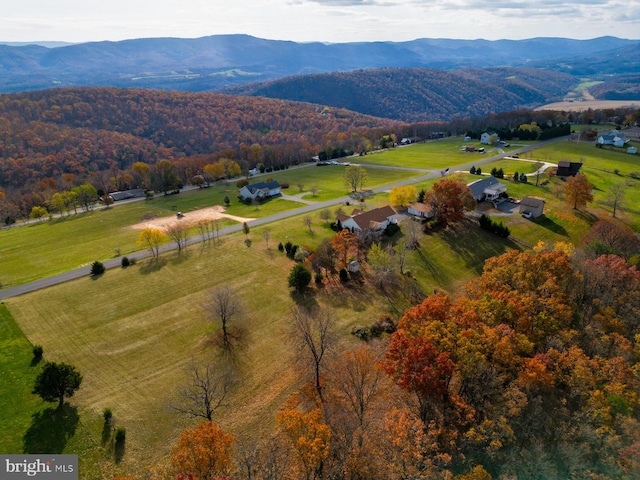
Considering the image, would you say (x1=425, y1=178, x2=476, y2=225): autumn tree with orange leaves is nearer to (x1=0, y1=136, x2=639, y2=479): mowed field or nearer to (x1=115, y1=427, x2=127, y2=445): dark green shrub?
(x1=0, y1=136, x2=639, y2=479): mowed field

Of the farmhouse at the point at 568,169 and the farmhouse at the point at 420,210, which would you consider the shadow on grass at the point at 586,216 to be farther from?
the farmhouse at the point at 420,210

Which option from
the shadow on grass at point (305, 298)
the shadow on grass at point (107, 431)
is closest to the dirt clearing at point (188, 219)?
the shadow on grass at point (305, 298)

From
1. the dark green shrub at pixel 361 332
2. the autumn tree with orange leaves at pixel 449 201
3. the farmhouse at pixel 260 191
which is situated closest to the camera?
the dark green shrub at pixel 361 332

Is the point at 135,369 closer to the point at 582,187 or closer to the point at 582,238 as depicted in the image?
the point at 582,238

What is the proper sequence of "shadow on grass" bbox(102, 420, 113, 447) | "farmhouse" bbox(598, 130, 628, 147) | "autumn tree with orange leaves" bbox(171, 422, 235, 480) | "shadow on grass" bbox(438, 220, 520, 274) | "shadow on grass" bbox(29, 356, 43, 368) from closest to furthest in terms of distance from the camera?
"autumn tree with orange leaves" bbox(171, 422, 235, 480), "shadow on grass" bbox(102, 420, 113, 447), "shadow on grass" bbox(29, 356, 43, 368), "shadow on grass" bbox(438, 220, 520, 274), "farmhouse" bbox(598, 130, 628, 147)

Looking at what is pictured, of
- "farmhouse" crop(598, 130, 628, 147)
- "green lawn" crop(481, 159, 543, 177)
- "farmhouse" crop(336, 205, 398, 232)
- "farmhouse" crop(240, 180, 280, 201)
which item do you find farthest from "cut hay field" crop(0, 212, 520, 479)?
"farmhouse" crop(598, 130, 628, 147)

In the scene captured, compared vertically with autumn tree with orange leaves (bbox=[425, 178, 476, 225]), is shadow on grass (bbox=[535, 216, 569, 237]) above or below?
below

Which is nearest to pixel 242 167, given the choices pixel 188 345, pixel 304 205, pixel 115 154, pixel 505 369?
pixel 304 205
